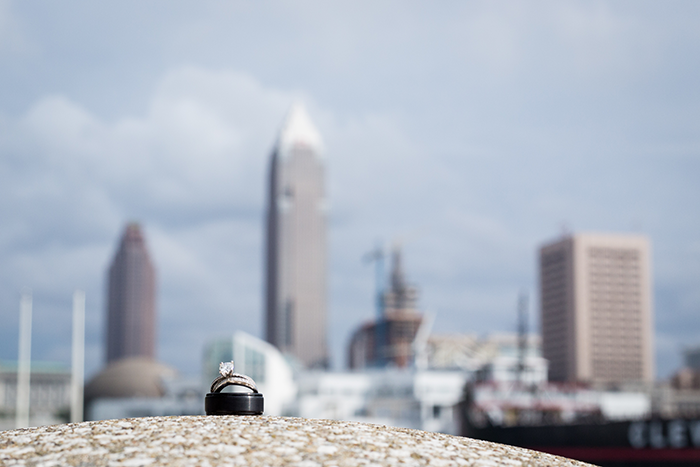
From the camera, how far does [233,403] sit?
8742mm

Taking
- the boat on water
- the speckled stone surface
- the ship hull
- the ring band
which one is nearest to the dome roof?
the boat on water

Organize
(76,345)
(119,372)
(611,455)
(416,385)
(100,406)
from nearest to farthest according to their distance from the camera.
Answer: (611,455) → (76,345) → (416,385) → (100,406) → (119,372)

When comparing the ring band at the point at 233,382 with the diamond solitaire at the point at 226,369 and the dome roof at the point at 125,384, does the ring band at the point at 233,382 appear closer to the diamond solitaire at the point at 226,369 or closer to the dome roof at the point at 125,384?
the diamond solitaire at the point at 226,369

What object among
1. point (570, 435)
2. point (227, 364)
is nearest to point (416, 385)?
point (570, 435)

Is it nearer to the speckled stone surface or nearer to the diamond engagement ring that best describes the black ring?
the diamond engagement ring

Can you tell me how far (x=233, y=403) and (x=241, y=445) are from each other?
1.20m

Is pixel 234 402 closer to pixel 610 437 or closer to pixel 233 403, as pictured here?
pixel 233 403

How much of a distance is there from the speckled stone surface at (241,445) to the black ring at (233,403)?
0.63 ft

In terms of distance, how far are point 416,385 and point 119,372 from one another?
92202 mm

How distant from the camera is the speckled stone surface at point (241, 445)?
288 inches

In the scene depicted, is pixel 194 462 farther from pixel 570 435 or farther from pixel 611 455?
pixel 570 435

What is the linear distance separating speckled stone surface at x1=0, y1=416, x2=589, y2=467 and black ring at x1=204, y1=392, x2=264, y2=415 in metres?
0.19

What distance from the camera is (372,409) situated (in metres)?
132

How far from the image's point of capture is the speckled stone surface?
7320mm
